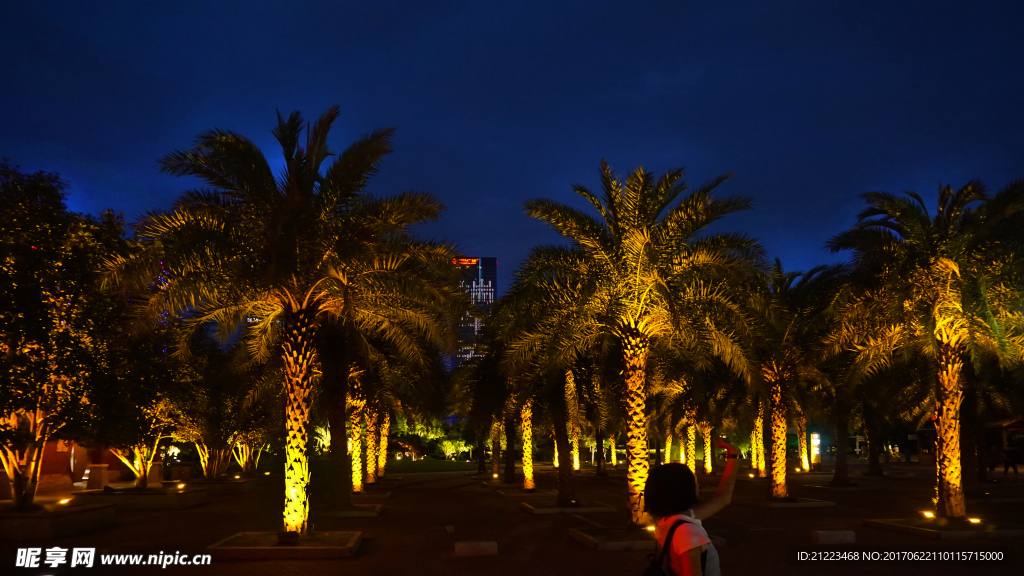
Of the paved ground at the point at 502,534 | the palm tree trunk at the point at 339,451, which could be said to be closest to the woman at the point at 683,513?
the paved ground at the point at 502,534

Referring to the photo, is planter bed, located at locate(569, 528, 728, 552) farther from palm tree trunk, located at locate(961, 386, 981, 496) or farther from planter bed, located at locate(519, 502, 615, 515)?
palm tree trunk, located at locate(961, 386, 981, 496)

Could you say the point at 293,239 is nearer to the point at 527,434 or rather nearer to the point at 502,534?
the point at 502,534

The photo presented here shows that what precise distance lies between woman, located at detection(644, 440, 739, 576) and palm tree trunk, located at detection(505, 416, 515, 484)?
80.4 feet

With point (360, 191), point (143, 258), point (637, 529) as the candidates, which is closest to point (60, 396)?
point (143, 258)

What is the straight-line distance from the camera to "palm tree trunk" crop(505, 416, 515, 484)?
103ft

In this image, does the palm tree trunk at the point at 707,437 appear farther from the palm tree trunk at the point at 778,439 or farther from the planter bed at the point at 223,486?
the planter bed at the point at 223,486

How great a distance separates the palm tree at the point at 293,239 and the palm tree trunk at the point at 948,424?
11.3 m

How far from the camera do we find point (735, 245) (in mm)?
16406

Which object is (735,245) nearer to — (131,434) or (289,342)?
(289,342)

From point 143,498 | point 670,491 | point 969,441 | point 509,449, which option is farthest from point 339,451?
point 969,441

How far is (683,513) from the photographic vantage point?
3.88m

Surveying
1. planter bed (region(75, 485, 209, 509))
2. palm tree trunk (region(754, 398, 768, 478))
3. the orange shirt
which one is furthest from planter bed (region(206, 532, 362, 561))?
palm tree trunk (region(754, 398, 768, 478))

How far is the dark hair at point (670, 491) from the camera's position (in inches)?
152

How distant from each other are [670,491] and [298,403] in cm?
1281
